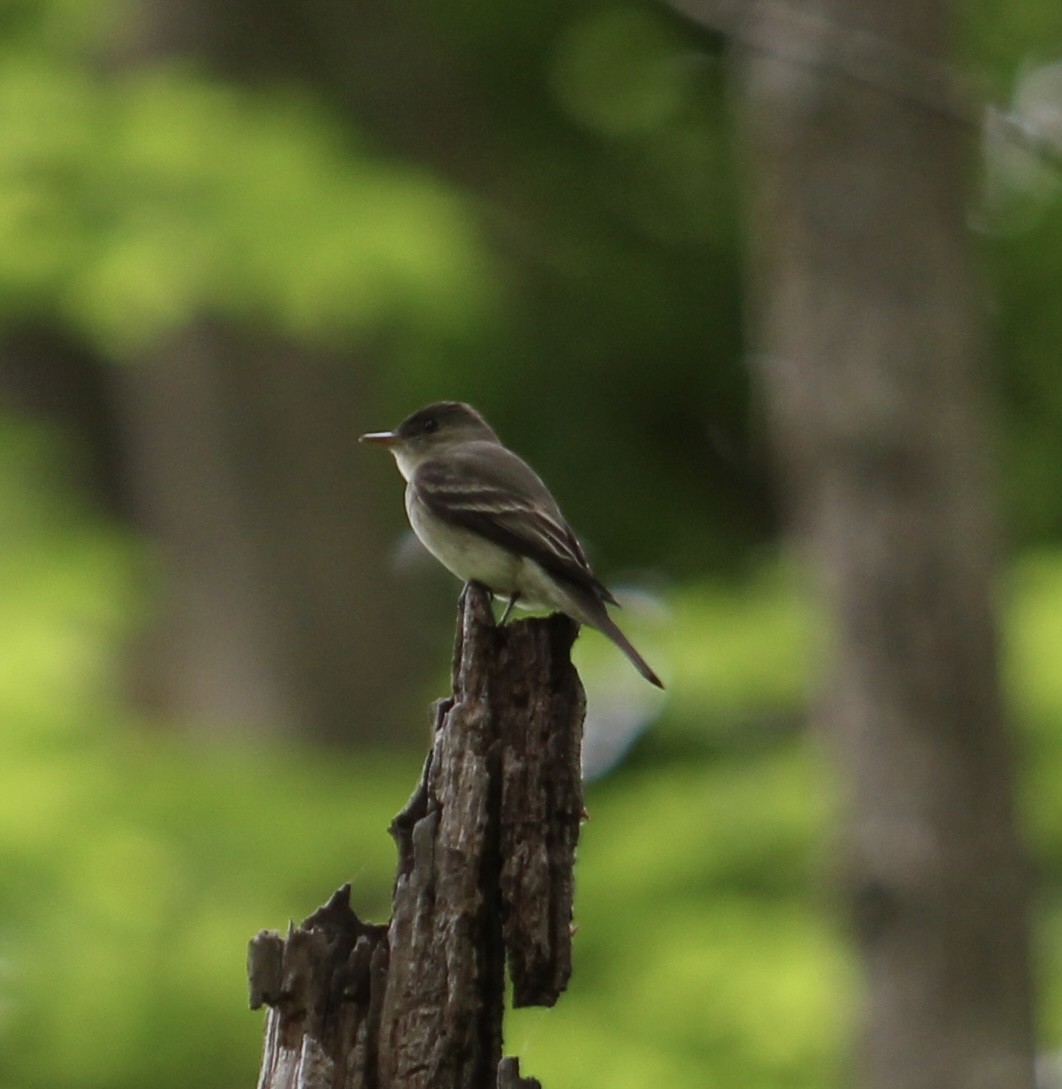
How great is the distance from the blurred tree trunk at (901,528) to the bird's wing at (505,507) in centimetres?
272

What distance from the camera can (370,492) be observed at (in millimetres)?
13688

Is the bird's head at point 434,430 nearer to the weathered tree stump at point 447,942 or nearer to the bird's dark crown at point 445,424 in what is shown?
the bird's dark crown at point 445,424

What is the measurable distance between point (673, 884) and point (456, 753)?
17.4 ft

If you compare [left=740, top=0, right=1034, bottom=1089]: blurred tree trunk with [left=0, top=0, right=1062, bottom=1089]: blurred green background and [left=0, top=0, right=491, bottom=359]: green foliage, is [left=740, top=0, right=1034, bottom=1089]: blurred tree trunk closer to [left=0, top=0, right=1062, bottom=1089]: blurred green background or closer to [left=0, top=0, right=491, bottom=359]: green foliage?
[left=0, top=0, right=1062, bottom=1089]: blurred green background

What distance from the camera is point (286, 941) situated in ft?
11.5

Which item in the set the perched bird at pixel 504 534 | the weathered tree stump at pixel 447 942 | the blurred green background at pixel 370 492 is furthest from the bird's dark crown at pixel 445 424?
the weathered tree stump at pixel 447 942

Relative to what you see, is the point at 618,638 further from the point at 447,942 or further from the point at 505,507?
the point at 447,942

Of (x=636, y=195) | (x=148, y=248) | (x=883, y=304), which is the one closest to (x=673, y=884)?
(x=883, y=304)

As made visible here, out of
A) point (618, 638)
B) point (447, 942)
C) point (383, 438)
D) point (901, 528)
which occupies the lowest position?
point (447, 942)

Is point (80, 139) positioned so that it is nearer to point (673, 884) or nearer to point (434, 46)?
point (673, 884)

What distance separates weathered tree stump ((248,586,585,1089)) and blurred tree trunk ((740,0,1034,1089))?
4.26 meters

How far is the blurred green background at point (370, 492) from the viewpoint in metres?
8.62

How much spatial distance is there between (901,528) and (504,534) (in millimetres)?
3303

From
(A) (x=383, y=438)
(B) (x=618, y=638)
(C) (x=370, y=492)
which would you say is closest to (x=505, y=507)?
(B) (x=618, y=638)
